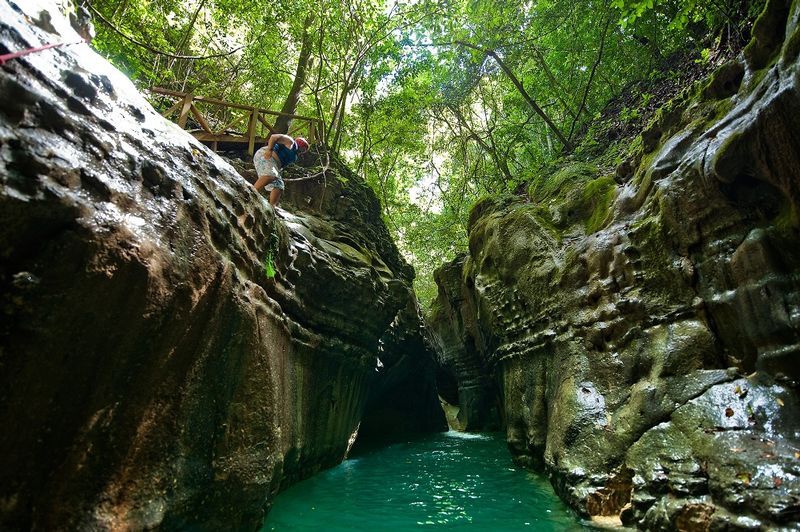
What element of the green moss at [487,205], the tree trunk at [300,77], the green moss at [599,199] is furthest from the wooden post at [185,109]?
the green moss at [599,199]

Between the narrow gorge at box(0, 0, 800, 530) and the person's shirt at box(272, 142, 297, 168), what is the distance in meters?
1.32

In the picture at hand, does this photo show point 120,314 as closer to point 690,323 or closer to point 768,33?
point 690,323

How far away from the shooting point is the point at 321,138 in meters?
12.0

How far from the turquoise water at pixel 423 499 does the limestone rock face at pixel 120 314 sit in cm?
115

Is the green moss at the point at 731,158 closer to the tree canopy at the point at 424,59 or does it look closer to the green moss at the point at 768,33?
the green moss at the point at 768,33

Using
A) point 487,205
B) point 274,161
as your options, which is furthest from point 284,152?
point 487,205

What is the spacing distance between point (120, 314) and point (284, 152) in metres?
5.22

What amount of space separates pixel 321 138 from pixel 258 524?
9810mm

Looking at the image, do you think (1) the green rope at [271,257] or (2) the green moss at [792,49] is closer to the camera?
(2) the green moss at [792,49]

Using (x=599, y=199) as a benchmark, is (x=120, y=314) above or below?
below

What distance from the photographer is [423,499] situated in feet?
20.8

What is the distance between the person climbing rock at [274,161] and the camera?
7332 mm

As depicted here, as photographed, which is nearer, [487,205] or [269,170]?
[269,170]

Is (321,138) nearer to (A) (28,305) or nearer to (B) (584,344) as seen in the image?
(B) (584,344)
